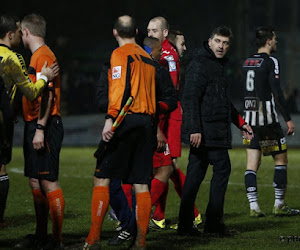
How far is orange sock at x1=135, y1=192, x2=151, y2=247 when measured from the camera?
7035 millimetres

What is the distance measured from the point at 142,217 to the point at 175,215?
9.88ft

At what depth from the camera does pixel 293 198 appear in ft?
39.1

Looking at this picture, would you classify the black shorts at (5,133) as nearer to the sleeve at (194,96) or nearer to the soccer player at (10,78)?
the soccer player at (10,78)

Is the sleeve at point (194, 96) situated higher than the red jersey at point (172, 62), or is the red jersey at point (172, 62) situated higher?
the red jersey at point (172, 62)

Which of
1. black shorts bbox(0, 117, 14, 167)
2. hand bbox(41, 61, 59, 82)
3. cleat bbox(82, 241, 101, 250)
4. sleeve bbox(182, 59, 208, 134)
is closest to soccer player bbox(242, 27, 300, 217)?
sleeve bbox(182, 59, 208, 134)

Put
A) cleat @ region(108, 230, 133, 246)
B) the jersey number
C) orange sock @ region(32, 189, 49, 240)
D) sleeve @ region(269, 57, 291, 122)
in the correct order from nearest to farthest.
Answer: orange sock @ region(32, 189, 49, 240), cleat @ region(108, 230, 133, 246), sleeve @ region(269, 57, 291, 122), the jersey number

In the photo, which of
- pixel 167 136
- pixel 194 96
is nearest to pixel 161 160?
pixel 167 136

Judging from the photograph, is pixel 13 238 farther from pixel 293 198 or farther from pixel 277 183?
pixel 293 198

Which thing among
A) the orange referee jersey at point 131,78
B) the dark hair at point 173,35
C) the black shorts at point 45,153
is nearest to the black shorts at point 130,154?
the orange referee jersey at point 131,78

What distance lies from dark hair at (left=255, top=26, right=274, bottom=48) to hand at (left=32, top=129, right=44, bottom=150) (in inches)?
160

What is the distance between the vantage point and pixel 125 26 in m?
7.06

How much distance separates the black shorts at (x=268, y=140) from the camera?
10.5m

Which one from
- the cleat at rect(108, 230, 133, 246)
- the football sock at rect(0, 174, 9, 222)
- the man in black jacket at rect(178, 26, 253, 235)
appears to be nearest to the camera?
the cleat at rect(108, 230, 133, 246)

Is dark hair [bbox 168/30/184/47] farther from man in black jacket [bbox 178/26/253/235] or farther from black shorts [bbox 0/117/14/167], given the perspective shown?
black shorts [bbox 0/117/14/167]
